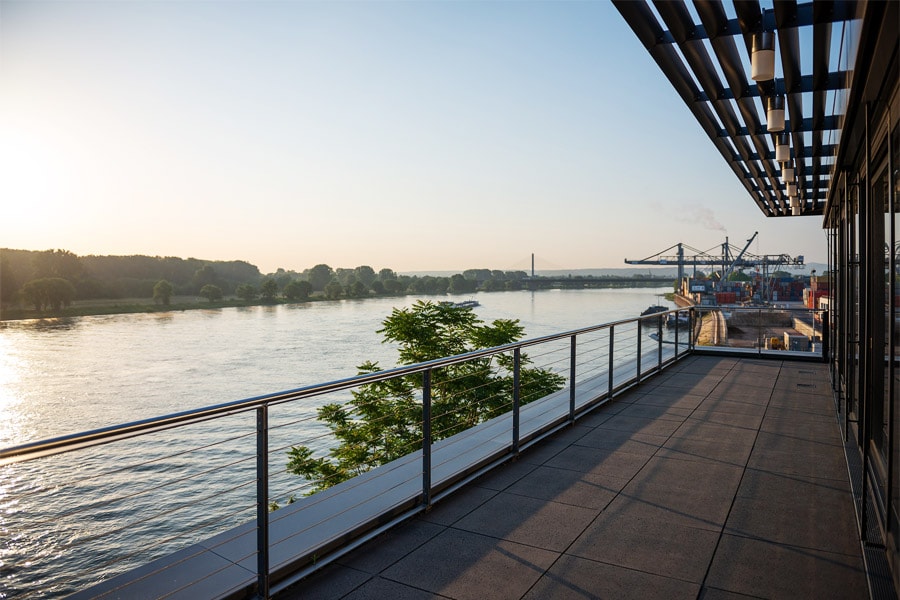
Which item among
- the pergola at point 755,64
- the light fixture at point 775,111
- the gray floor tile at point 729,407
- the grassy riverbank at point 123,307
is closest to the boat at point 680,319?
the gray floor tile at point 729,407

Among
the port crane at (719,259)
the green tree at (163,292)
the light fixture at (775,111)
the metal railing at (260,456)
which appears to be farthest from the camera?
the port crane at (719,259)

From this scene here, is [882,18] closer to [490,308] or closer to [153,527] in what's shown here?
[153,527]

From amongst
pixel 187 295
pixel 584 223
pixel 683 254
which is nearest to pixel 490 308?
pixel 584 223

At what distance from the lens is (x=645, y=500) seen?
10.1ft

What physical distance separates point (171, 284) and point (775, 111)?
50.1 m

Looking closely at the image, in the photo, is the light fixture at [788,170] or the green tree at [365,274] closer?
the light fixture at [788,170]

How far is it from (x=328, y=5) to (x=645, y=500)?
13.4 meters

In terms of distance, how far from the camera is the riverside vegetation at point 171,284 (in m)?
40.8

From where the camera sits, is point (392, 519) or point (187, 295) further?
point (187, 295)

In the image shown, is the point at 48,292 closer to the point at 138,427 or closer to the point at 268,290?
the point at 268,290

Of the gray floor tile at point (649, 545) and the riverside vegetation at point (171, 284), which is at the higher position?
the riverside vegetation at point (171, 284)

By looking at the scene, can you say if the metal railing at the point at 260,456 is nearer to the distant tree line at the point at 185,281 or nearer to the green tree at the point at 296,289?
the distant tree line at the point at 185,281

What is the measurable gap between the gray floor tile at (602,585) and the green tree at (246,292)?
52594 millimetres

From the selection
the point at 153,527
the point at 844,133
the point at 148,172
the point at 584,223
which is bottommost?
the point at 153,527
